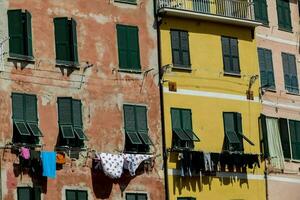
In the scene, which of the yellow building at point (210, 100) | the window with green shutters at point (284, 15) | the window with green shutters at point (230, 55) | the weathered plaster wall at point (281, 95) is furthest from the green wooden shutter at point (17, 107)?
the window with green shutters at point (284, 15)

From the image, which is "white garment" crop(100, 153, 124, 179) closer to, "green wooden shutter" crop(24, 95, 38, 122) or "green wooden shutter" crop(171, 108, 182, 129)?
"green wooden shutter" crop(24, 95, 38, 122)

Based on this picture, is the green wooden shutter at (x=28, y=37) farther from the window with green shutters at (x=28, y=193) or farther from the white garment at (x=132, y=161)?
the white garment at (x=132, y=161)

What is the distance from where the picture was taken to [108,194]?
122 ft

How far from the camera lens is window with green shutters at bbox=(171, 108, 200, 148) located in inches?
1556

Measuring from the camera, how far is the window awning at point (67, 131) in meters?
36.2

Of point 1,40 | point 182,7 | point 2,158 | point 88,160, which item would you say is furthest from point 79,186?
point 182,7

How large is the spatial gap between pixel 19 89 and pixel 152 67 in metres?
6.59

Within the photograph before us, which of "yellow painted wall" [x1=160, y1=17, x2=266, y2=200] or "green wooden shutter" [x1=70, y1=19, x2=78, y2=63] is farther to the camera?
"yellow painted wall" [x1=160, y1=17, x2=266, y2=200]

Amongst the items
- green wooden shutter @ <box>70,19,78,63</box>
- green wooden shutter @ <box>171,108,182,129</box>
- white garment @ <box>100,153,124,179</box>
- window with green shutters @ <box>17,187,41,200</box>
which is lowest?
window with green shutters @ <box>17,187,41,200</box>

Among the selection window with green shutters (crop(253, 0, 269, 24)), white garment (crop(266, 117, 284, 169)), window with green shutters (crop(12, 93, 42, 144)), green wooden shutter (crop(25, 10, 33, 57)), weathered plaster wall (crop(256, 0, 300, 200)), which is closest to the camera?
window with green shutters (crop(12, 93, 42, 144))

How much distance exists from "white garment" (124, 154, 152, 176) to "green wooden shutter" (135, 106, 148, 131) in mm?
1246

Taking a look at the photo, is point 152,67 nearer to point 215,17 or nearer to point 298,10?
point 215,17

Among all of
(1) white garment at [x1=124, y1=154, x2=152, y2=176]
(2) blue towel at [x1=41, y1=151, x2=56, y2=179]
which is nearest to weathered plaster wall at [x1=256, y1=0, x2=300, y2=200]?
(1) white garment at [x1=124, y1=154, x2=152, y2=176]

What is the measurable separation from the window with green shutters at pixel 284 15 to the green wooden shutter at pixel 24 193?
16.8m
